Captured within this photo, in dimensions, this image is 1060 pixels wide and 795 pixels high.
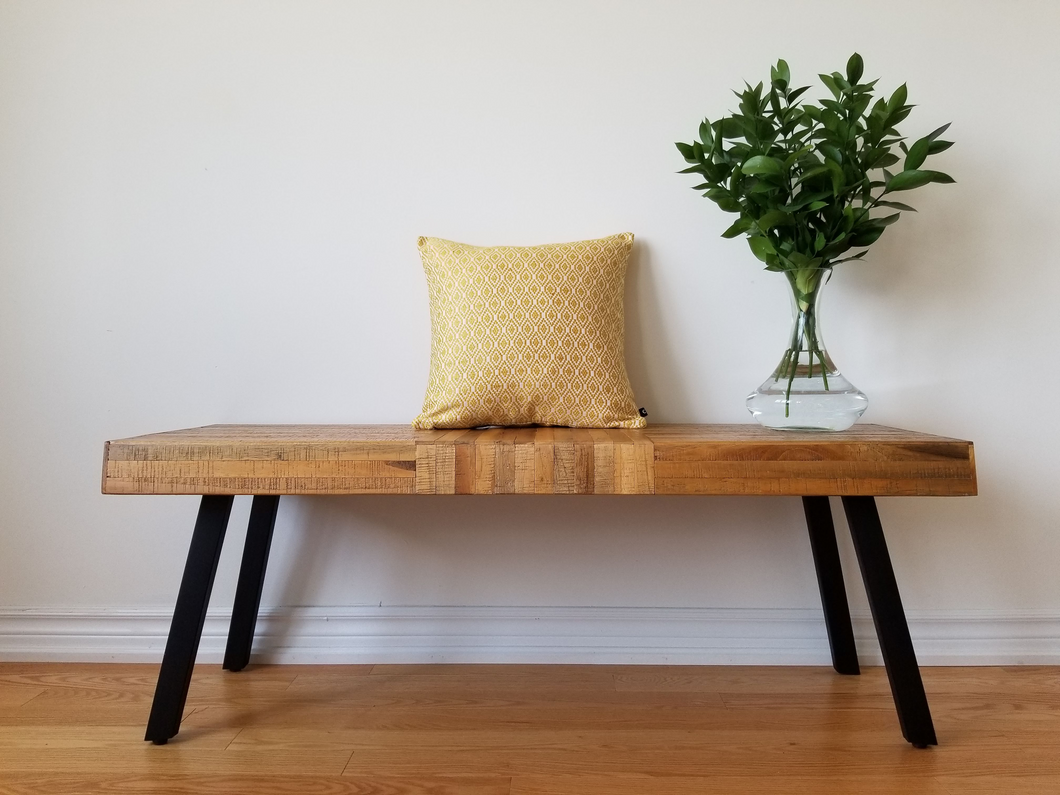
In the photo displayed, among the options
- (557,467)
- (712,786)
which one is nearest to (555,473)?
(557,467)

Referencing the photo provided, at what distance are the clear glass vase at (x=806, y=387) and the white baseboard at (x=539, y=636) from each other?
473 mm

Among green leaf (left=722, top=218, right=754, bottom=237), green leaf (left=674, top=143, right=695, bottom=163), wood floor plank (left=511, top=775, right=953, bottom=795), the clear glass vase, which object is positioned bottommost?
wood floor plank (left=511, top=775, right=953, bottom=795)

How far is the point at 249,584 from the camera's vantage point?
1.55 metres

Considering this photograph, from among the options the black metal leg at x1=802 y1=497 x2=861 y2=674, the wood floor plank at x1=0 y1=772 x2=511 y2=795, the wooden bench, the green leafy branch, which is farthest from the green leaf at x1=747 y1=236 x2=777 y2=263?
the wood floor plank at x1=0 y1=772 x2=511 y2=795

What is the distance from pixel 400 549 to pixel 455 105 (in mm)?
979

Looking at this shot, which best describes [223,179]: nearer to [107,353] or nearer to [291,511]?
[107,353]

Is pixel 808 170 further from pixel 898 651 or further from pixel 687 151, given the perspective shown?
pixel 898 651

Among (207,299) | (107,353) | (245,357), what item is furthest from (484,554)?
(107,353)

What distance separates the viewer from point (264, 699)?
1.40 metres

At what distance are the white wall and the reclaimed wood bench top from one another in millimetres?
444

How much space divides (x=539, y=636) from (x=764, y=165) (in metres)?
1.05

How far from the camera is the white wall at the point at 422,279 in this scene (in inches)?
63.6

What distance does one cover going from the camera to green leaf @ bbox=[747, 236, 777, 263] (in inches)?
55.4

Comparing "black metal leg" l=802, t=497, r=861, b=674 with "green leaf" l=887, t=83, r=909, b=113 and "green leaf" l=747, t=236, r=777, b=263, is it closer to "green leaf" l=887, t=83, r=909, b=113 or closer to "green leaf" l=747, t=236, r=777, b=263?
"green leaf" l=747, t=236, r=777, b=263
